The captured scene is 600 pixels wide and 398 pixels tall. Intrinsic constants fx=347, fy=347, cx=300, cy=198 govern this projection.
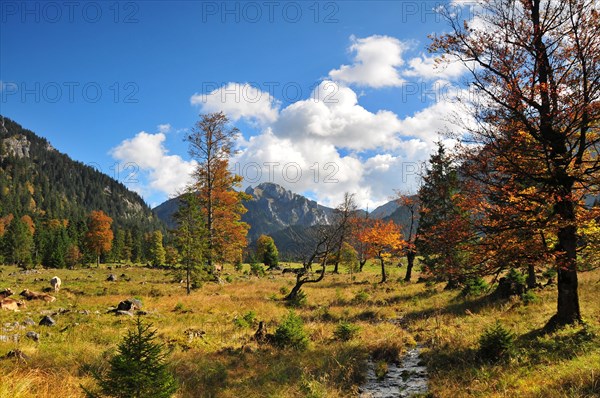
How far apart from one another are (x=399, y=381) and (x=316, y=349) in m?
3.82

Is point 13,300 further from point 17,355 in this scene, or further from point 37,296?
point 17,355

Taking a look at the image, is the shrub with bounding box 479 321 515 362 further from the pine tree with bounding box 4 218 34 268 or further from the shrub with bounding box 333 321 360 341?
the pine tree with bounding box 4 218 34 268

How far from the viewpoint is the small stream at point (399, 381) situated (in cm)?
913

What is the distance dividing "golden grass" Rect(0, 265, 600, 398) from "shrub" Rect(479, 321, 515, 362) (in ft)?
1.05

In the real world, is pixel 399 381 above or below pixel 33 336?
below

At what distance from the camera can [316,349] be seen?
1308 centimetres

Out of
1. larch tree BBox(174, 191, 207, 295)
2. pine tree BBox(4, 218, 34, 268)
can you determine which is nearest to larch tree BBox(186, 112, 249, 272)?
larch tree BBox(174, 191, 207, 295)

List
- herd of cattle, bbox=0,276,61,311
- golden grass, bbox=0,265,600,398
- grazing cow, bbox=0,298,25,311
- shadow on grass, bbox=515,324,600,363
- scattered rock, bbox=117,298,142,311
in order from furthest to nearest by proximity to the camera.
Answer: scattered rock, bbox=117,298,142,311 < herd of cattle, bbox=0,276,61,311 < grazing cow, bbox=0,298,25,311 < shadow on grass, bbox=515,324,600,363 < golden grass, bbox=0,265,600,398

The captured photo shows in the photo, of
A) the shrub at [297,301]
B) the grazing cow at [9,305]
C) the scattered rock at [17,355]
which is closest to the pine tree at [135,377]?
the scattered rock at [17,355]

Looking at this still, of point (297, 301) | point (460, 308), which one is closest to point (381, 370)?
point (460, 308)

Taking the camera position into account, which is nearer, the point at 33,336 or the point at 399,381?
the point at 399,381

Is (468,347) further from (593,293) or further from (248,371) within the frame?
(593,293)

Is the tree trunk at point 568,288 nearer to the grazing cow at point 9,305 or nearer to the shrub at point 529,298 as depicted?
the shrub at point 529,298

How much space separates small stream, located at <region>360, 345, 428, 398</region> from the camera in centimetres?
913
